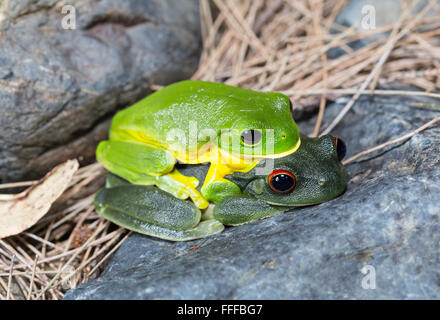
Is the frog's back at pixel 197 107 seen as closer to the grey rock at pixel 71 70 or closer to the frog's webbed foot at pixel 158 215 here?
the frog's webbed foot at pixel 158 215

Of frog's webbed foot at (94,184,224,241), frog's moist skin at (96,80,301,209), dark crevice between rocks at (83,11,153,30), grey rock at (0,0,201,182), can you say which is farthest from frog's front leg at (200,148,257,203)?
dark crevice between rocks at (83,11,153,30)

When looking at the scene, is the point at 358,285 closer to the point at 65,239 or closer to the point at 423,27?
the point at 65,239

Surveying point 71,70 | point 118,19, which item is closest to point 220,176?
point 71,70

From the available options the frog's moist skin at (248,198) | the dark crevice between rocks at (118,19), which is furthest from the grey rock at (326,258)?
the dark crevice between rocks at (118,19)

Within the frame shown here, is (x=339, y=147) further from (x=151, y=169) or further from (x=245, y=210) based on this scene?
(x=151, y=169)

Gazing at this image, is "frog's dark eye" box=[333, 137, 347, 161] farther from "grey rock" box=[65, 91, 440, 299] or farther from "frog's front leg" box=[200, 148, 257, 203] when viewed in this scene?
"frog's front leg" box=[200, 148, 257, 203]

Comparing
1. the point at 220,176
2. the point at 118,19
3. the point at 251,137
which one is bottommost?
the point at 220,176
